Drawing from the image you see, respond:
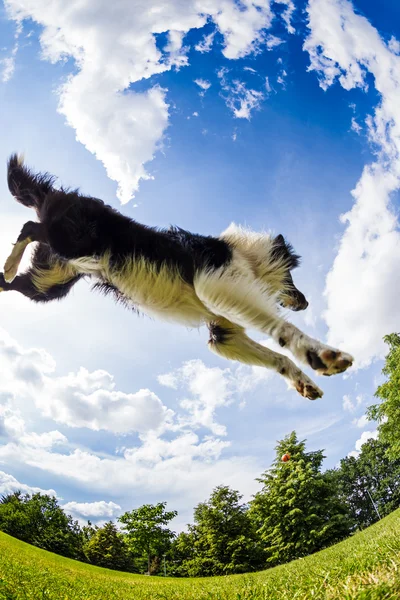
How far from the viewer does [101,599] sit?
3.54m

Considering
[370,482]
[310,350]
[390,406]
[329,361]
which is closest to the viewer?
[329,361]

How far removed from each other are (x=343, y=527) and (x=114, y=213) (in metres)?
45.5

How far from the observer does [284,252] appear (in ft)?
14.4

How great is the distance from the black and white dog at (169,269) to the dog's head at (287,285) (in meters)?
0.01

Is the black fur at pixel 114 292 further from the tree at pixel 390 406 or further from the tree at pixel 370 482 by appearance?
the tree at pixel 370 482

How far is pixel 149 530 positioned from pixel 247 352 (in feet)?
167

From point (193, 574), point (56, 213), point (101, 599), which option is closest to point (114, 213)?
point (56, 213)

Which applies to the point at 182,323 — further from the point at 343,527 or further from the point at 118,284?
the point at 343,527

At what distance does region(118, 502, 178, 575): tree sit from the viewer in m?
46.5

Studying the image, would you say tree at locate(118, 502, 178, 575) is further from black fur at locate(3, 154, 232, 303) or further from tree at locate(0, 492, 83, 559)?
black fur at locate(3, 154, 232, 303)

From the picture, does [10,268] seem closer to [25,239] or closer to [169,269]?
[25,239]

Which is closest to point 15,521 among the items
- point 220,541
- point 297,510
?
→ point 220,541

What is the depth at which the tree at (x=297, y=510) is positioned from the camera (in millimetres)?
39219

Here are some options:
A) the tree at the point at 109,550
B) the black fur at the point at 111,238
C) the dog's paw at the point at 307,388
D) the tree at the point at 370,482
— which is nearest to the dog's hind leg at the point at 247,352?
the dog's paw at the point at 307,388
